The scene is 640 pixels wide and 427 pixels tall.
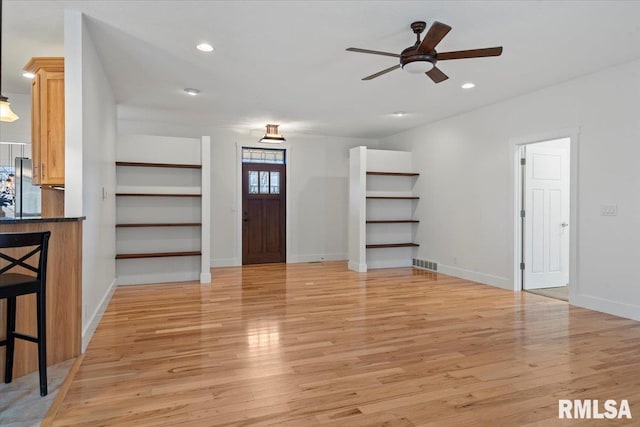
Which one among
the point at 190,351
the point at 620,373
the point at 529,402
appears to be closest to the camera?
the point at 529,402

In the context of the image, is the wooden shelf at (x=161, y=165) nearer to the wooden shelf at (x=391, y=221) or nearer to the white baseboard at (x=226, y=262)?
the white baseboard at (x=226, y=262)

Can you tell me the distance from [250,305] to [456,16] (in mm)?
3663

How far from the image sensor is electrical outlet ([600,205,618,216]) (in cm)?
420

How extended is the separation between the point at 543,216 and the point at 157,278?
598 cm

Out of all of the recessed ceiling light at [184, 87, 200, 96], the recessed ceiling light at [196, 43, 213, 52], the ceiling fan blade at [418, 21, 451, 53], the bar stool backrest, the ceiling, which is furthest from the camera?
the recessed ceiling light at [184, 87, 200, 96]

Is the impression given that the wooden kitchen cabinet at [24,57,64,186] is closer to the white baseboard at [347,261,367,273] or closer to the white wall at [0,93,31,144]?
the white wall at [0,93,31,144]

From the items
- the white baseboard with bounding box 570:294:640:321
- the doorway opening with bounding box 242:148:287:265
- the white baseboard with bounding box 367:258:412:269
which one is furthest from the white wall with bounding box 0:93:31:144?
the white baseboard with bounding box 570:294:640:321

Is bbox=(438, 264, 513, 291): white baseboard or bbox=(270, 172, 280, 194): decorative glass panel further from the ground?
bbox=(270, 172, 280, 194): decorative glass panel

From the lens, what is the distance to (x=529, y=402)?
2291 mm

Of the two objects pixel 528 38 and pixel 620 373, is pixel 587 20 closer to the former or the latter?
pixel 528 38

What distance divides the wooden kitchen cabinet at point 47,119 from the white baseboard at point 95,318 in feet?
4.38

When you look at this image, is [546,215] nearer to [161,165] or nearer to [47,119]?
[161,165]

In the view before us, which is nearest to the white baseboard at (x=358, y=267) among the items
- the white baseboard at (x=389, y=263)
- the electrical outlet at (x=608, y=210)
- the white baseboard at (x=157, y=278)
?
the white baseboard at (x=389, y=263)

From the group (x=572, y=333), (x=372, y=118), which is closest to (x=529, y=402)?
(x=572, y=333)
